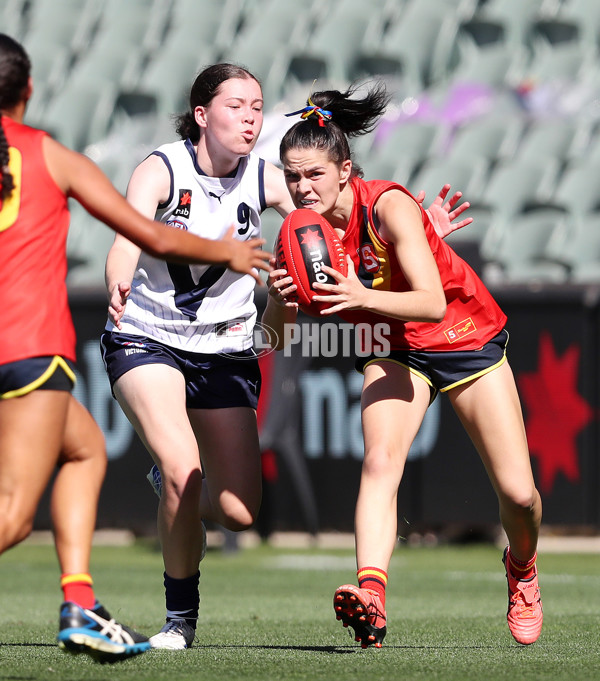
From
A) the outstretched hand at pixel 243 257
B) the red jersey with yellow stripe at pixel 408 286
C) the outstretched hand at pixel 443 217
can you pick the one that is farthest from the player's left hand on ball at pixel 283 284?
the outstretched hand at pixel 443 217

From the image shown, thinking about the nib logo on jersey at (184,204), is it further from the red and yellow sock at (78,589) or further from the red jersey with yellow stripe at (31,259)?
the red and yellow sock at (78,589)

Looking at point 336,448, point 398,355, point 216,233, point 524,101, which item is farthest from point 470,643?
point 524,101

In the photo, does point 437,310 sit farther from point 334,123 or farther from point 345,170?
point 334,123

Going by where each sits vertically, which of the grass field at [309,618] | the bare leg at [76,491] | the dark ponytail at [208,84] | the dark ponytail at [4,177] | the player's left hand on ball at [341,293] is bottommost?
the grass field at [309,618]

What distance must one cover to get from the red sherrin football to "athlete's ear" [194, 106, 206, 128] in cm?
71

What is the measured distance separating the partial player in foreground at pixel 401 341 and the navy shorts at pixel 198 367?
25cm

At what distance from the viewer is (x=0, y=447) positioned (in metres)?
3.52

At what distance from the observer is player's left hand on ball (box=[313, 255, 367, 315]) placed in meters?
4.41

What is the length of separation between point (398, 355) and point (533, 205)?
28.3 feet

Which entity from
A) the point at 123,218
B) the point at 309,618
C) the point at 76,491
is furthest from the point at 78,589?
the point at 309,618

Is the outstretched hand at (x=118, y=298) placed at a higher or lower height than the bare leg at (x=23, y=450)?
higher

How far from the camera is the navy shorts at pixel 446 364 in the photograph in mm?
4949

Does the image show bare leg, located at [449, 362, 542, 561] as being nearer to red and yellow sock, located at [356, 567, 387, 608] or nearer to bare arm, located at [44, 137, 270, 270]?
red and yellow sock, located at [356, 567, 387, 608]

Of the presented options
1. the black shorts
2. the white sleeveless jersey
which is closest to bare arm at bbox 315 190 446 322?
the white sleeveless jersey
